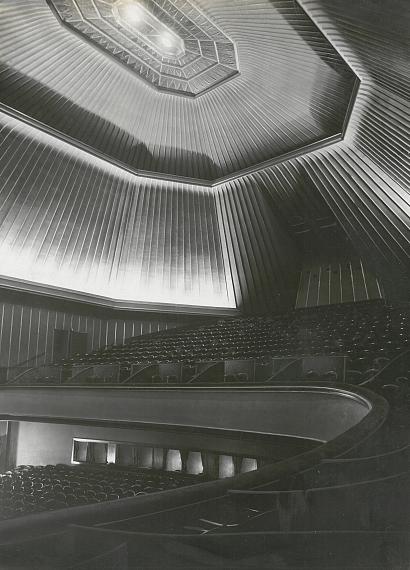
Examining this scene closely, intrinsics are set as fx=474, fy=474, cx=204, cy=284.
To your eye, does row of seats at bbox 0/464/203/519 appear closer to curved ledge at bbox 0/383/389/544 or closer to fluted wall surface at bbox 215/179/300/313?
curved ledge at bbox 0/383/389/544

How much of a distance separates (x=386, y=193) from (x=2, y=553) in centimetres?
371

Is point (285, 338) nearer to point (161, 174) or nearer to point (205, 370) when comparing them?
point (205, 370)

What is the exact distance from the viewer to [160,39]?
486cm

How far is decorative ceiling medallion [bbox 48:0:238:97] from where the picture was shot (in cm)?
401

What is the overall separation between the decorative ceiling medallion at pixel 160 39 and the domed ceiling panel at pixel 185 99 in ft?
0.15

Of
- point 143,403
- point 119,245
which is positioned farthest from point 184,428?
point 119,245

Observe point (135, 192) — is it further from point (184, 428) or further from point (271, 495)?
point (271, 495)

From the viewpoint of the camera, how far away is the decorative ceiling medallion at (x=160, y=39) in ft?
13.2

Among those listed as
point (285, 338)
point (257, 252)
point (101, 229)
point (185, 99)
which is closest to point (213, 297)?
point (257, 252)

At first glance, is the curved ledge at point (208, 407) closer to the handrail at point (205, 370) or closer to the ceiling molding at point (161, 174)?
the handrail at point (205, 370)

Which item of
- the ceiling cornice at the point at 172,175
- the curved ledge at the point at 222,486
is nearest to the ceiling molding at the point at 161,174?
the ceiling cornice at the point at 172,175

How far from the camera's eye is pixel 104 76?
5.69 metres

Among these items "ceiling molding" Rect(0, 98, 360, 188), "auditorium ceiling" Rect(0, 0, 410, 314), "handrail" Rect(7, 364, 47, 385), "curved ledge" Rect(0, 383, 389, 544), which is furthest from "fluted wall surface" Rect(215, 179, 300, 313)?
"handrail" Rect(7, 364, 47, 385)

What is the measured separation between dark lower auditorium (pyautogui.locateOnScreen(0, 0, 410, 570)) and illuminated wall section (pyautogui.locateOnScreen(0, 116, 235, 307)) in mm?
29
